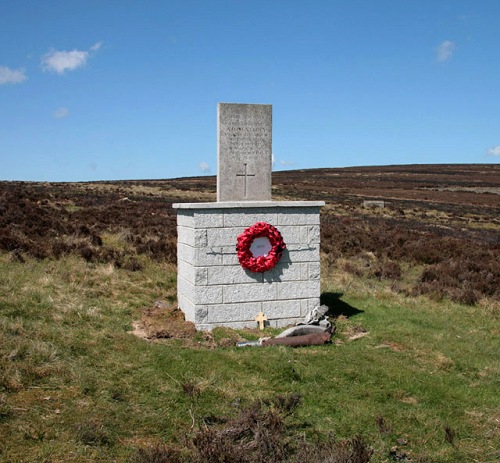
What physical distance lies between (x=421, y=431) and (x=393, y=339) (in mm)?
3392

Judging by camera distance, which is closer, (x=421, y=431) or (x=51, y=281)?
(x=421, y=431)

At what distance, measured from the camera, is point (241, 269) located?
9.17 meters

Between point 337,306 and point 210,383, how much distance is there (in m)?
5.09

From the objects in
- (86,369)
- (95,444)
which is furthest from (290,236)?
(95,444)

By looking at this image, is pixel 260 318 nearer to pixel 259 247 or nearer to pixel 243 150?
pixel 259 247

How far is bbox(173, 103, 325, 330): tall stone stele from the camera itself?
900 cm

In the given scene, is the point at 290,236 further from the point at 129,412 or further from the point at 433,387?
the point at 129,412

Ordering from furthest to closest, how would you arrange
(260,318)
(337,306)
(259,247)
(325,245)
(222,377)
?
1. (325,245)
2. (337,306)
3. (260,318)
4. (259,247)
5. (222,377)

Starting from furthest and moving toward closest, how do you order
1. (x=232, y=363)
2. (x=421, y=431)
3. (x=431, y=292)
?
(x=431, y=292)
(x=232, y=363)
(x=421, y=431)

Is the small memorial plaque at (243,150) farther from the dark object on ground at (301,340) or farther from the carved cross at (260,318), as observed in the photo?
the dark object on ground at (301,340)

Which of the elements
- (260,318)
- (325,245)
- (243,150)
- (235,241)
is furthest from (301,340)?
(325,245)

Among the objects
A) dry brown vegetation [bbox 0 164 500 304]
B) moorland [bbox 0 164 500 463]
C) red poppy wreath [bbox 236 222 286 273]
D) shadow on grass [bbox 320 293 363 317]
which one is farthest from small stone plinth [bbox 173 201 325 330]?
dry brown vegetation [bbox 0 164 500 304]

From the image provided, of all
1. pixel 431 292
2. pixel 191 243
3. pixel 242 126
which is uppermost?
pixel 242 126

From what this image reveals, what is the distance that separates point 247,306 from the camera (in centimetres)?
922
